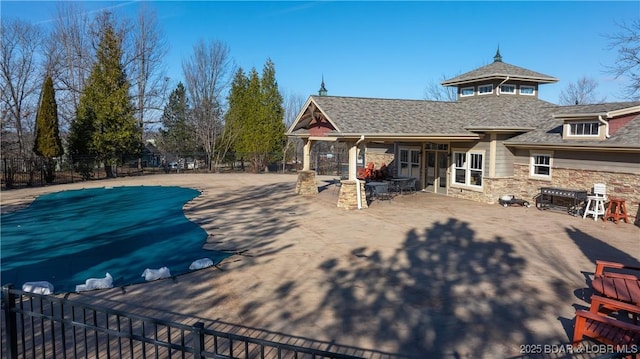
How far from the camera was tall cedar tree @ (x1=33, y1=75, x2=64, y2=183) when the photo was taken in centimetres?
2423

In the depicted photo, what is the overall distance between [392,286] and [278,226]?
5.92 m

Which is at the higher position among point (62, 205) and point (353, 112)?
point (353, 112)

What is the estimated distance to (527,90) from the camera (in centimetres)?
2127

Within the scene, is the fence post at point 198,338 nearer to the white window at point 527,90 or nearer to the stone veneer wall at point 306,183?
the stone veneer wall at point 306,183

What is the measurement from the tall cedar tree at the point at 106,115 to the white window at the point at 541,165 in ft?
77.1

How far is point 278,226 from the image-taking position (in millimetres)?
12938

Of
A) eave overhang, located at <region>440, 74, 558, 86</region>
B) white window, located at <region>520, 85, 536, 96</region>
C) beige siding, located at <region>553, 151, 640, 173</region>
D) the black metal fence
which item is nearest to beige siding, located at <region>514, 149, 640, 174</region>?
beige siding, located at <region>553, 151, 640, 173</region>

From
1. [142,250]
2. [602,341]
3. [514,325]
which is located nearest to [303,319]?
[514,325]

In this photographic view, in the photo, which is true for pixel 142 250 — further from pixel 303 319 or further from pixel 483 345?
pixel 483 345

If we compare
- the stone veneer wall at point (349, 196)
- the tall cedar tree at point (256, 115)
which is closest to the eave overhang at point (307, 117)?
the stone veneer wall at point (349, 196)

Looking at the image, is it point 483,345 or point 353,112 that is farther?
point 353,112

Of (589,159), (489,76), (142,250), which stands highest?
(489,76)

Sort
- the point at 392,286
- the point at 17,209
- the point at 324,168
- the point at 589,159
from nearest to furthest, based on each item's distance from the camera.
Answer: the point at 392,286, the point at 589,159, the point at 17,209, the point at 324,168

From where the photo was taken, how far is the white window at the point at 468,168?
1767 cm
